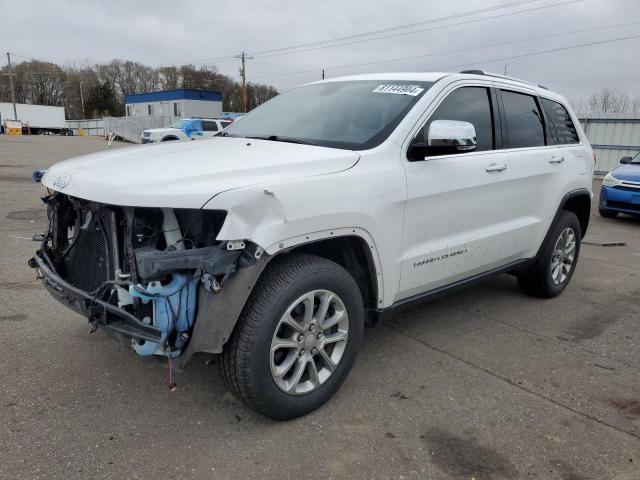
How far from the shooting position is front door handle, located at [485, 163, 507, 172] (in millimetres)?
3659

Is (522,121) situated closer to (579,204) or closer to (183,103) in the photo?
(579,204)

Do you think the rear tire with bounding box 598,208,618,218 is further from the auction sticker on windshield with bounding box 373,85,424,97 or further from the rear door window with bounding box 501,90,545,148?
the auction sticker on windshield with bounding box 373,85,424,97

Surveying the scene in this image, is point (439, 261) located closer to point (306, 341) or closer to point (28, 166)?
point (306, 341)

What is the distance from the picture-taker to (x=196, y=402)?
2982 millimetres

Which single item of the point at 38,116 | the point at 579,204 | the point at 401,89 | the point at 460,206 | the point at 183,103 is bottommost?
the point at 579,204

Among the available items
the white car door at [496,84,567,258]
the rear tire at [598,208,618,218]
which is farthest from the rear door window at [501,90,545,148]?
the rear tire at [598,208,618,218]

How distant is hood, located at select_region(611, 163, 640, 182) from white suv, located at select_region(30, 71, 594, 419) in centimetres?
707

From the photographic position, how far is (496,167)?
12.2 feet

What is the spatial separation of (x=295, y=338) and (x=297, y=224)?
24.8 inches

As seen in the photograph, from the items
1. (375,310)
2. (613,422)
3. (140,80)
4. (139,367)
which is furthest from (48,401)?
(140,80)

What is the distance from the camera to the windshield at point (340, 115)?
3188mm

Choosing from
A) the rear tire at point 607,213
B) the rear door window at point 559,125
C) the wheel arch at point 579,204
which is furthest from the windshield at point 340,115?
the rear tire at point 607,213

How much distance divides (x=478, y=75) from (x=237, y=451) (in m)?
3.10

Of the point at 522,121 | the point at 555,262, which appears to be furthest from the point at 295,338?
the point at 555,262
